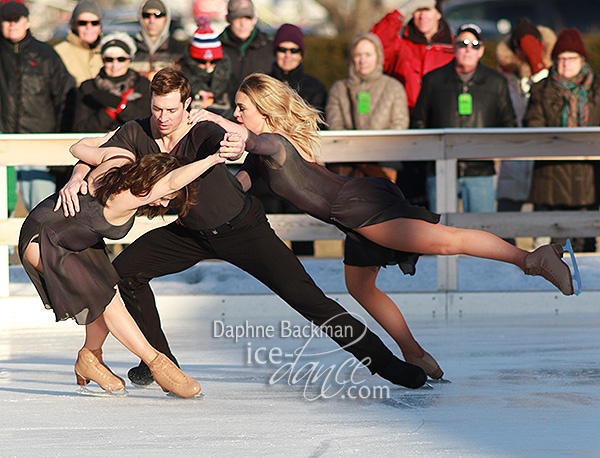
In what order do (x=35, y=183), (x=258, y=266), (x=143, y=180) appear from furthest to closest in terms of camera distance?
(x=35, y=183)
(x=258, y=266)
(x=143, y=180)

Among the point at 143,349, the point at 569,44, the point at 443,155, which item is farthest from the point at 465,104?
the point at 143,349

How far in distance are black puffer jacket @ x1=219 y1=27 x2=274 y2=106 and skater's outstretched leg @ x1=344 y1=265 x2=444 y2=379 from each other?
341cm

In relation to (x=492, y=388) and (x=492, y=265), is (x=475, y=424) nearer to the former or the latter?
(x=492, y=388)

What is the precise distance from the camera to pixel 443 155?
275 inches

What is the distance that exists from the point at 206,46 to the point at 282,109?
3145mm

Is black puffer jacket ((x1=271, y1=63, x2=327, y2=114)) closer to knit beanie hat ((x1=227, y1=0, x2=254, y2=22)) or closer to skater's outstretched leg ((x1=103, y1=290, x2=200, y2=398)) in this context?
A: knit beanie hat ((x1=227, y1=0, x2=254, y2=22))

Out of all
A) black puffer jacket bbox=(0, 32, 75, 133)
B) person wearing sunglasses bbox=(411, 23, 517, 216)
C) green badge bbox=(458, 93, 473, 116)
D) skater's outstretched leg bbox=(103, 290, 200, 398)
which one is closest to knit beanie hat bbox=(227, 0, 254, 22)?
black puffer jacket bbox=(0, 32, 75, 133)

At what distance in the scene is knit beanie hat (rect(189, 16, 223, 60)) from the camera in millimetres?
7301

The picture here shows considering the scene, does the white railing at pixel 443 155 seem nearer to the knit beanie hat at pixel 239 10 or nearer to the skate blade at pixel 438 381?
the knit beanie hat at pixel 239 10

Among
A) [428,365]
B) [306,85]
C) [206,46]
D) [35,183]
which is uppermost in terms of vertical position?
[206,46]

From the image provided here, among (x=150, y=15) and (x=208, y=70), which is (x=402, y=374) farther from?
(x=150, y=15)

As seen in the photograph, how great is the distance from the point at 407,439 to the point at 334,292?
347 centimetres

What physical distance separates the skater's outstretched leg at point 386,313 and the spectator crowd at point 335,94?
2653 millimetres

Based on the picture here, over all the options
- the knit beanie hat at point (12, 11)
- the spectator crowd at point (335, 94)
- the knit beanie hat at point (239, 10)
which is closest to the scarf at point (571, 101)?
the spectator crowd at point (335, 94)
